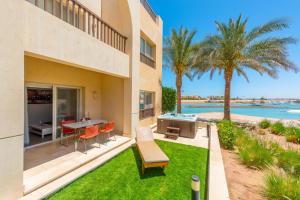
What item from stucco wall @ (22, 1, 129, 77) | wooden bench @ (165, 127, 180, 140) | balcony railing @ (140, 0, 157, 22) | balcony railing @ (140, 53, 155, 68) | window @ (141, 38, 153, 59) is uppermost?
balcony railing @ (140, 0, 157, 22)

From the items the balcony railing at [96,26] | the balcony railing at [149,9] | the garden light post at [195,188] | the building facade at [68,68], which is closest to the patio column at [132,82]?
the building facade at [68,68]

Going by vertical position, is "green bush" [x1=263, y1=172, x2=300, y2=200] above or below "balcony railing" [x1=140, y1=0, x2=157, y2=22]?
below

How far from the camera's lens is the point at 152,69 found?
13930mm

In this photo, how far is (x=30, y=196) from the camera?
4039mm

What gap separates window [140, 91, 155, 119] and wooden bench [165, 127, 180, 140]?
8.59ft

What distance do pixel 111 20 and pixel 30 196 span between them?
10414 mm

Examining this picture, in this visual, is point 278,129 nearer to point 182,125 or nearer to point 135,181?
point 182,125

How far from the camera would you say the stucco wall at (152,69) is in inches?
468

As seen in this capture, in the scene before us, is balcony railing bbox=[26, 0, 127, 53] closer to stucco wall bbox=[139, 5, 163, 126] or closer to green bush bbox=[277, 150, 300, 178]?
stucco wall bbox=[139, 5, 163, 126]

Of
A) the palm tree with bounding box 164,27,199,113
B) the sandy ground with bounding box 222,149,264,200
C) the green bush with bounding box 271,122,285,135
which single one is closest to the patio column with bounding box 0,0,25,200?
the sandy ground with bounding box 222,149,264,200

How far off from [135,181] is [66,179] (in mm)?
2261

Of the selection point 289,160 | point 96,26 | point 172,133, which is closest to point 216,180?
point 289,160

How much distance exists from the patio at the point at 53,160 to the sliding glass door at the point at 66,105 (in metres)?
1.55

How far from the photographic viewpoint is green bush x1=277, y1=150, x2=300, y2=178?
21.1ft
